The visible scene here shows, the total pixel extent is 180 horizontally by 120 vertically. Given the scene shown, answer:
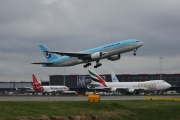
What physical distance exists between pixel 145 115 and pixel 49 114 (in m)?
14.3

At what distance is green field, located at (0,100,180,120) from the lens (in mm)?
36000

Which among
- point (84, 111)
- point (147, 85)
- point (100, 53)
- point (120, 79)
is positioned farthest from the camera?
point (120, 79)

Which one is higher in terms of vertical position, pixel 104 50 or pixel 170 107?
pixel 104 50

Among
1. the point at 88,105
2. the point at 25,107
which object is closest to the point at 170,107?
the point at 88,105

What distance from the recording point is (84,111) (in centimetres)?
4156

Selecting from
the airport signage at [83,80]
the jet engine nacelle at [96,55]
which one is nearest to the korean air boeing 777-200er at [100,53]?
the jet engine nacelle at [96,55]

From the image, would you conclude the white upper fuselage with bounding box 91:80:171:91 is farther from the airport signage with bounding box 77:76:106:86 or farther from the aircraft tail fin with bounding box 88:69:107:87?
the airport signage with bounding box 77:76:106:86

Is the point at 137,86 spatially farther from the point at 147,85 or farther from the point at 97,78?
the point at 97,78

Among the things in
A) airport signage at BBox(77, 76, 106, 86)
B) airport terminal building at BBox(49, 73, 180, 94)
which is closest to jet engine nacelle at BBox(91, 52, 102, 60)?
airport terminal building at BBox(49, 73, 180, 94)

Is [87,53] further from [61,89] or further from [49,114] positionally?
[61,89]

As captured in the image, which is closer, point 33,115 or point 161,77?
point 33,115

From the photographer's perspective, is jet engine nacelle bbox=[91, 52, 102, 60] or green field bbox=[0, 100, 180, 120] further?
jet engine nacelle bbox=[91, 52, 102, 60]

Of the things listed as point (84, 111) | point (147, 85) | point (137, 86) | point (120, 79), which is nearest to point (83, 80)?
point (120, 79)

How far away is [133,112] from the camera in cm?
4694
